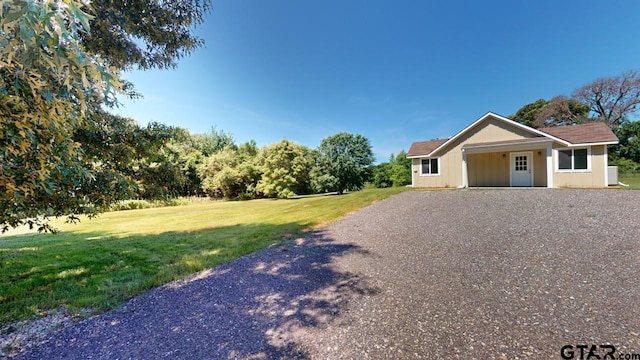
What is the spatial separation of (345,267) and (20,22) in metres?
4.37

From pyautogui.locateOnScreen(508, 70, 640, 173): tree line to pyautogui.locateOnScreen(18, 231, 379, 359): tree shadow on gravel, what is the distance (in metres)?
35.2

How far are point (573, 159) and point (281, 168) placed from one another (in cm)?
2087

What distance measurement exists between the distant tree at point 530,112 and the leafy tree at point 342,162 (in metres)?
23.0

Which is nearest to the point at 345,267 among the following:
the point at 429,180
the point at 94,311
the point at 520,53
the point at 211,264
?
the point at 211,264

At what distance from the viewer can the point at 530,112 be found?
33.0m

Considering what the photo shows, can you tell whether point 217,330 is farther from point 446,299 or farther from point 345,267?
point 446,299

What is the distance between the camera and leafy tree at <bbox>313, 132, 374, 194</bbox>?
27.1 m

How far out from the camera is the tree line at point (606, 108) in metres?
24.8

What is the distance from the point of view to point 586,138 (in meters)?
12.6

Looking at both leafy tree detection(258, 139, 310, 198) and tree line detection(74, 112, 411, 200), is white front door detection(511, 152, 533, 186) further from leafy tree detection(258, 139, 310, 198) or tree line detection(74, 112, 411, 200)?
leafy tree detection(258, 139, 310, 198)

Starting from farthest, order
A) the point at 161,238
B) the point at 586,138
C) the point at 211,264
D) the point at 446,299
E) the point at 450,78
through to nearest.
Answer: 1. the point at 450,78
2. the point at 586,138
3. the point at 161,238
4. the point at 211,264
5. the point at 446,299

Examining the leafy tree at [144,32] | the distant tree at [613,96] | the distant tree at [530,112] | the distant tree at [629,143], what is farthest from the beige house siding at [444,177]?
the distant tree at [613,96]

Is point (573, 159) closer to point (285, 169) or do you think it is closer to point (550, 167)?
point (550, 167)

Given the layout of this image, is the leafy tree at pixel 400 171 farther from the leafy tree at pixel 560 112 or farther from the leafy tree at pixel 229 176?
the leafy tree at pixel 560 112
